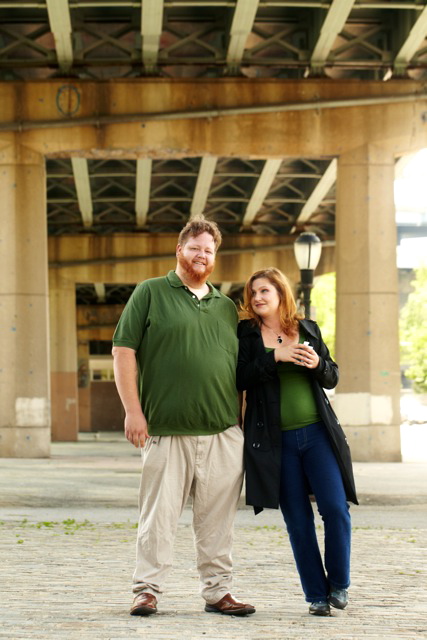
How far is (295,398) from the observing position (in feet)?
20.0

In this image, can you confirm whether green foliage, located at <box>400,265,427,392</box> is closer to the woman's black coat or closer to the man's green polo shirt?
the woman's black coat

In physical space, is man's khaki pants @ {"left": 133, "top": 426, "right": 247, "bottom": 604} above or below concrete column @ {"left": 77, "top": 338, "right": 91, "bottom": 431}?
above

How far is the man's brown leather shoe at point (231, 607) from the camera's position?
19.3 ft

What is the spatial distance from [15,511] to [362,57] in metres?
13.0

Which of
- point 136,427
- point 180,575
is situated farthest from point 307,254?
point 136,427

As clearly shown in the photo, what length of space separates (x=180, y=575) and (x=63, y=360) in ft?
96.0

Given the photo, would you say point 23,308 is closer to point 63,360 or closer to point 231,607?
point 63,360

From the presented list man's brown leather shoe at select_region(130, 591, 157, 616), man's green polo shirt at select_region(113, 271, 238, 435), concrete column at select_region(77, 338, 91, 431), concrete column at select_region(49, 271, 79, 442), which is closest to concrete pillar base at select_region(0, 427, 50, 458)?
concrete column at select_region(49, 271, 79, 442)

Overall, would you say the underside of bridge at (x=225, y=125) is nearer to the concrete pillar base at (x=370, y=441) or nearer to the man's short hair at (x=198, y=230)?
the concrete pillar base at (x=370, y=441)

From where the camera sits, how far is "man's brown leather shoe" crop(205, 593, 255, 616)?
588 centimetres

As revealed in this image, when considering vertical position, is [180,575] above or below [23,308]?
below

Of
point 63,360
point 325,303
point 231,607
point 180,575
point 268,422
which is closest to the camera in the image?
point 231,607

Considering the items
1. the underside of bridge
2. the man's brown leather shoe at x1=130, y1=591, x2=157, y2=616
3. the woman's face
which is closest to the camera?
the man's brown leather shoe at x1=130, y1=591, x2=157, y2=616

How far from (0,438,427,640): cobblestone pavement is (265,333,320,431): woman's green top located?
3.48ft
